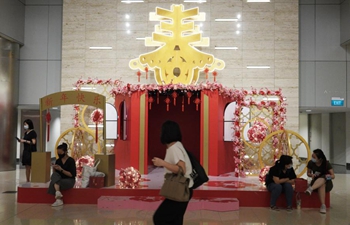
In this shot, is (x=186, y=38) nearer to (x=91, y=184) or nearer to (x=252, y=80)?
(x=252, y=80)

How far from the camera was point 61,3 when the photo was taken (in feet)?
39.5

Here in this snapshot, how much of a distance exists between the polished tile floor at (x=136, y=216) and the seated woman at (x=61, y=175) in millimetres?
253

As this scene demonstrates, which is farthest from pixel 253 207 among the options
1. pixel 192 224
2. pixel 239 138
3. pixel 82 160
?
pixel 82 160

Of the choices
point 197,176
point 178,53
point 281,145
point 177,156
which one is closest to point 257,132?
point 281,145

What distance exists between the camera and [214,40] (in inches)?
456

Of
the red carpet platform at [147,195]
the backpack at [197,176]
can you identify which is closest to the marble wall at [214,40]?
the red carpet platform at [147,195]

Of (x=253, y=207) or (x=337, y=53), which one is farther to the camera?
(x=337, y=53)

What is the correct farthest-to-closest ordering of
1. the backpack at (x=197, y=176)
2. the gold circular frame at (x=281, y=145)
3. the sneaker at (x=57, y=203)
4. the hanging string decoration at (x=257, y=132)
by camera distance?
the hanging string decoration at (x=257, y=132), the gold circular frame at (x=281, y=145), the sneaker at (x=57, y=203), the backpack at (x=197, y=176)

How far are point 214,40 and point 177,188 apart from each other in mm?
8680

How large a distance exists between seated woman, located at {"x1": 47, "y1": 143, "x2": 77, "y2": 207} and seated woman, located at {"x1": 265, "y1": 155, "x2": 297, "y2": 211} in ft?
11.1

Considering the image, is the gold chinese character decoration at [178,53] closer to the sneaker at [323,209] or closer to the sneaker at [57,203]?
the sneaker at [57,203]

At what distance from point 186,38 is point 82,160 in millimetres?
4113

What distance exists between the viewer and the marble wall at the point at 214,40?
11.5 m

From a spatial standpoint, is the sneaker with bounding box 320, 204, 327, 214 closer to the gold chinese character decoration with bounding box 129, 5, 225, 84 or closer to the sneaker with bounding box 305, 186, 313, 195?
the sneaker with bounding box 305, 186, 313, 195
